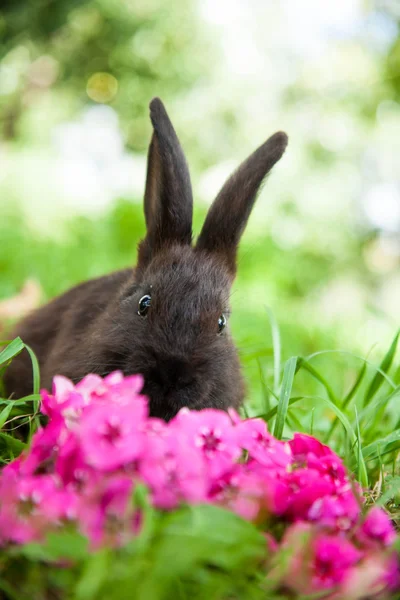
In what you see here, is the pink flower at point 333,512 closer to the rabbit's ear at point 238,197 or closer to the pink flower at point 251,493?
the pink flower at point 251,493

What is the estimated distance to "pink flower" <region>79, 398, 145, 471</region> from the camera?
1275 millimetres

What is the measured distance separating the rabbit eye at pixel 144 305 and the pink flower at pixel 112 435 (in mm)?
1155

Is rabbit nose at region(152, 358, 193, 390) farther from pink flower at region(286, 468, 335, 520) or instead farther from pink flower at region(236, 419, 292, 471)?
pink flower at region(286, 468, 335, 520)

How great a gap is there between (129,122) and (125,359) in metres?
22.7

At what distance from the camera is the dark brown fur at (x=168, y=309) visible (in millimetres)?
2256

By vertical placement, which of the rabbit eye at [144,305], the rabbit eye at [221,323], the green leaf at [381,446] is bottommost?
the green leaf at [381,446]

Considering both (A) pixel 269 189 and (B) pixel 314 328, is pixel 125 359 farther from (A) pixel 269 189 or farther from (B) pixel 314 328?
(A) pixel 269 189

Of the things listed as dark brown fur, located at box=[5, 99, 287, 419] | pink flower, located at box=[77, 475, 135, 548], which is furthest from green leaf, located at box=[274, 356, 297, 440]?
pink flower, located at box=[77, 475, 135, 548]

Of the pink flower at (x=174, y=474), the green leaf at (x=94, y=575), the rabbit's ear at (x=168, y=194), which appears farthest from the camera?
the rabbit's ear at (x=168, y=194)

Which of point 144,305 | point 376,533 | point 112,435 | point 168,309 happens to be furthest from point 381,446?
point 112,435

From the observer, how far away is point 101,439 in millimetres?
1319

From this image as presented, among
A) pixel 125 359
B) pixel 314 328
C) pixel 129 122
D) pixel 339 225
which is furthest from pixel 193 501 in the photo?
pixel 129 122

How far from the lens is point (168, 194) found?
283 centimetres

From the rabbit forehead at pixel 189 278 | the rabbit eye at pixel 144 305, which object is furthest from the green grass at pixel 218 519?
the rabbit eye at pixel 144 305
